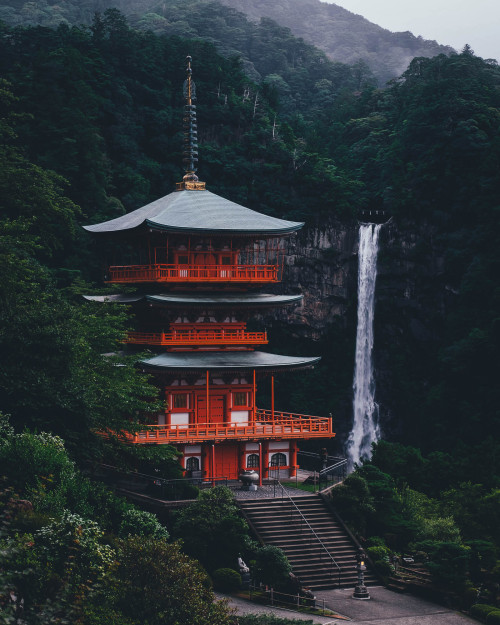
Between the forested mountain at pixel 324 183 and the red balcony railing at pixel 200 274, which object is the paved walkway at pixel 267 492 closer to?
the red balcony railing at pixel 200 274

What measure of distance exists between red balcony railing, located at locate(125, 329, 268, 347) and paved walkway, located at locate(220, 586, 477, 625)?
40.4ft

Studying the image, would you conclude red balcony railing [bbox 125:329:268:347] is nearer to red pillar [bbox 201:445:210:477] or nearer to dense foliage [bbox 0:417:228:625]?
red pillar [bbox 201:445:210:477]

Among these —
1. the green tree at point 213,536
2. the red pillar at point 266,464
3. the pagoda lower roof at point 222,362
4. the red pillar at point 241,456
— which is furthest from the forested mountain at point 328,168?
the green tree at point 213,536

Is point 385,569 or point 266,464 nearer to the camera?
point 385,569

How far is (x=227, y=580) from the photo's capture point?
105 feet

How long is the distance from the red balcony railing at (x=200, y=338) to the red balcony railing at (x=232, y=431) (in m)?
3.47

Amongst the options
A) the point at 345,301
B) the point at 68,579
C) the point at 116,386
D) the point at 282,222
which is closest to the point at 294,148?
the point at 345,301

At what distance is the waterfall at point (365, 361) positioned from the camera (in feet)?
247

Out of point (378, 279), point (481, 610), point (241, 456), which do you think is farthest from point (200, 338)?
point (378, 279)

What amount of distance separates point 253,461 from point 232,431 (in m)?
1.79

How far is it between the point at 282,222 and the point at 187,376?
8196 millimetres

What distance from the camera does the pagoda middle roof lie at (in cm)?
4088

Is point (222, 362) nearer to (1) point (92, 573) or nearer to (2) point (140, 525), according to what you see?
(2) point (140, 525)

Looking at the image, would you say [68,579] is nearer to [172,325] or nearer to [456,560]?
[456,560]
